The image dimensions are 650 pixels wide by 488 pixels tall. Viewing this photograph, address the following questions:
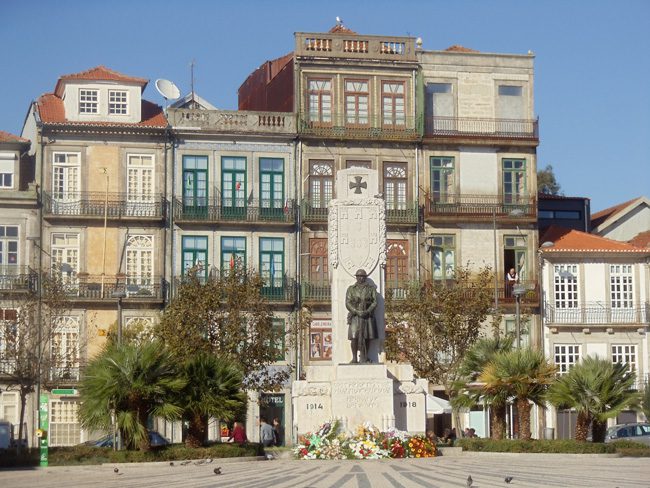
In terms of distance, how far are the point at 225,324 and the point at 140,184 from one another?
41.4ft

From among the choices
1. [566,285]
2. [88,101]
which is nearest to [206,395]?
[88,101]

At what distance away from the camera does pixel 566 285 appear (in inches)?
2608

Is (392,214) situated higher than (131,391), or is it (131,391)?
(392,214)

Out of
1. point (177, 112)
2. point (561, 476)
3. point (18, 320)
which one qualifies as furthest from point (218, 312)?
point (561, 476)

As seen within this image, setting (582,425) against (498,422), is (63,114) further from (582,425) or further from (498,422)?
(582,425)

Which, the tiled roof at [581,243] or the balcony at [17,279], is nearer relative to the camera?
the balcony at [17,279]

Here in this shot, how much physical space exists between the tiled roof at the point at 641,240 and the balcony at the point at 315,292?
15623 mm

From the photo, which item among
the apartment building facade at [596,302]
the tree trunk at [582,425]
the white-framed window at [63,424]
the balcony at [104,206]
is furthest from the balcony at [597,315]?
the tree trunk at [582,425]

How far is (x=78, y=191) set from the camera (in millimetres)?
62625

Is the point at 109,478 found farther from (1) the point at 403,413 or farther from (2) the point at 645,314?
(2) the point at 645,314

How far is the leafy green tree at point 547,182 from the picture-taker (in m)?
97.8

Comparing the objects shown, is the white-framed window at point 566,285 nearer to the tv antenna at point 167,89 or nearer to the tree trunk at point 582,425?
the tv antenna at point 167,89

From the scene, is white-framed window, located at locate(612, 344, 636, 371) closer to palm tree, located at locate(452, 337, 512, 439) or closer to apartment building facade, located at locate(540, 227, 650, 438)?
apartment building facade, located at locate(540, 227, 650, 438)

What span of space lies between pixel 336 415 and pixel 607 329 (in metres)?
30.4
